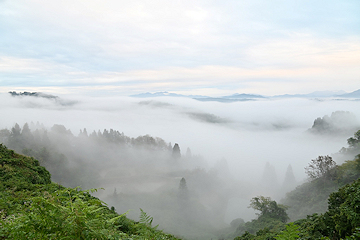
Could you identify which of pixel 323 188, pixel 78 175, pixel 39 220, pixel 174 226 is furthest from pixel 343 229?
pixel 78 175

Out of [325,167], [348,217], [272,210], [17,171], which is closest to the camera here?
[348,217]

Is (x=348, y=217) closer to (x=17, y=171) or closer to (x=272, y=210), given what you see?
(x=17, y=171)

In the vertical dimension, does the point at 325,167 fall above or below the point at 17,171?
below

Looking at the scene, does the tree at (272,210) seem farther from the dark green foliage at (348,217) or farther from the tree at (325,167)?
the dark green foliage at (348,217)

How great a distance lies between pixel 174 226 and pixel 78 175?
182 feet

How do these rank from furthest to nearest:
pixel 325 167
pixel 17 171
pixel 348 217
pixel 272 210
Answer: pixel 325 167 → pixel 272 210 → pixel 17 171 → pixel 348 217

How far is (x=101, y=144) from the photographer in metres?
147

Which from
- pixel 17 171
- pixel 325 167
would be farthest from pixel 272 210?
pixel 17 171

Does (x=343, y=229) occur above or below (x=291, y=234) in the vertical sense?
below


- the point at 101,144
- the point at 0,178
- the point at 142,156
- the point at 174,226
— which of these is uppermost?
the point at 0,178

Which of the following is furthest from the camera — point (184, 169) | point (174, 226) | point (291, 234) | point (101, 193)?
point (184, 169)

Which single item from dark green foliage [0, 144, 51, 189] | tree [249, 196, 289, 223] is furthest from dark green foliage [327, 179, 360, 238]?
tree [249, 196, 289, 223]

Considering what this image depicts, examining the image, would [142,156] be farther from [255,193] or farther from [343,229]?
[343,229]

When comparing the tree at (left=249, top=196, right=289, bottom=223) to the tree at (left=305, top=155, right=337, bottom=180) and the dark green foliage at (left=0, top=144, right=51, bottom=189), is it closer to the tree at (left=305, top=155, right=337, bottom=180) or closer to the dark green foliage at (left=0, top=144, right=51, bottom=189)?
the tree at (left=305, top=155, right=337, bottom=180)
